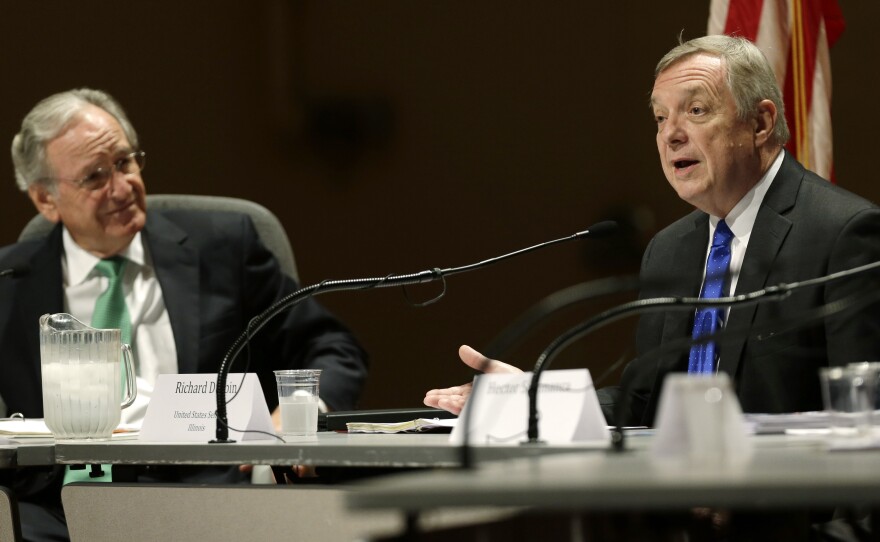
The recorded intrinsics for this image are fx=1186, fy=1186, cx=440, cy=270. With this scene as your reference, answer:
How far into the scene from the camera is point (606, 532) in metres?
1.49

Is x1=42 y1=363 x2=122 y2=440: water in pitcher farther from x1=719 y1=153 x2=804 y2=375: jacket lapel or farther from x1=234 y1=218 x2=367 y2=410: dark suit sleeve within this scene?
x1=719 y1=153 x2=804 y2=375: jacket lapel

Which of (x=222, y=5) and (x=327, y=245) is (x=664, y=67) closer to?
(x=327, y=245)

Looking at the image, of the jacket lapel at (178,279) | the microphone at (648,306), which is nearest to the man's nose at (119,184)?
the jacket lapel at (178,279)

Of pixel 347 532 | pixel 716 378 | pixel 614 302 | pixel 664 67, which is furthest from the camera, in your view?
pixel 614 302

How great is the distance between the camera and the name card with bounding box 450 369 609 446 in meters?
1.76

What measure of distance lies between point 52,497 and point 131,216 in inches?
36.8

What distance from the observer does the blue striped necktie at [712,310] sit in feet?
8.39

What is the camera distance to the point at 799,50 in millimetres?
3604

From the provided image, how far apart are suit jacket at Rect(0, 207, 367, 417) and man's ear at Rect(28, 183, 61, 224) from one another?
0.06m

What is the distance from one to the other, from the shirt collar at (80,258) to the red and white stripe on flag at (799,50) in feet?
6.17

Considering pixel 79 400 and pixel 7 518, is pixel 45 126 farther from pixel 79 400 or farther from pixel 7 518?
pixel 7 518

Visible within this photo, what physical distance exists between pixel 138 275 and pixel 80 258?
18 cm

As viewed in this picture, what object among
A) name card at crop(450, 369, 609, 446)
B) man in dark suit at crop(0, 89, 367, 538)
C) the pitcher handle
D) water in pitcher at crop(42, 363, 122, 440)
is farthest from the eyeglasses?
name card at crop(450, 369, 609, 446)

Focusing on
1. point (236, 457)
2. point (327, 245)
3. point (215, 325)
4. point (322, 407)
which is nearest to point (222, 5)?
point (327, 245)
